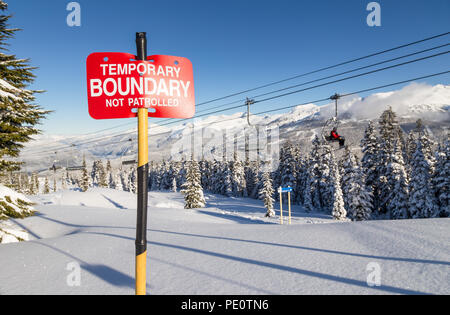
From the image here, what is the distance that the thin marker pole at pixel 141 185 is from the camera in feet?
8.57

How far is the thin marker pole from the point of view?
8.57 feet

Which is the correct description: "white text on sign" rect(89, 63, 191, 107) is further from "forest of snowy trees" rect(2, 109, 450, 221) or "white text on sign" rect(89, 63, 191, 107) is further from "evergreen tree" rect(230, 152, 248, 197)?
"evergreen tree" rect(230, 152, 248, 197)

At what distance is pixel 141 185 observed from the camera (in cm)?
266

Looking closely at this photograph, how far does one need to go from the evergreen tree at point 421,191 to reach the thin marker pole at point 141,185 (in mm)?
36489

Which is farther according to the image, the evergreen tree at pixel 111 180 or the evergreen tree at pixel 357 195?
the evergreen tree at pixel 111 180

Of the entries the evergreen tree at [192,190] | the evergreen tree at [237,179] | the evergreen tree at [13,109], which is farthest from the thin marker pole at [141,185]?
the evergreen tree at [237,179]

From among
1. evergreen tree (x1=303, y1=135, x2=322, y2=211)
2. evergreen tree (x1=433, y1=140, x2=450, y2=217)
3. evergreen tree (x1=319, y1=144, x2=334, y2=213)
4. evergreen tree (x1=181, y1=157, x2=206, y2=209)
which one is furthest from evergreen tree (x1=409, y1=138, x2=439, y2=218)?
evergreen tree (x1=181, y1=157, x2=206, y2=209)

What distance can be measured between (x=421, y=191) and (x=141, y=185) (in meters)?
37.3

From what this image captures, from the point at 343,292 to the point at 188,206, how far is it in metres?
35.8

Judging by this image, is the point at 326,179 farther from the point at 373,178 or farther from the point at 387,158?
the point at 387,158

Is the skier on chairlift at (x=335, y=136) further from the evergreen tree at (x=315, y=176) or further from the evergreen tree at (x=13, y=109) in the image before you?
the evergreen tree at (x=315, y=176)
